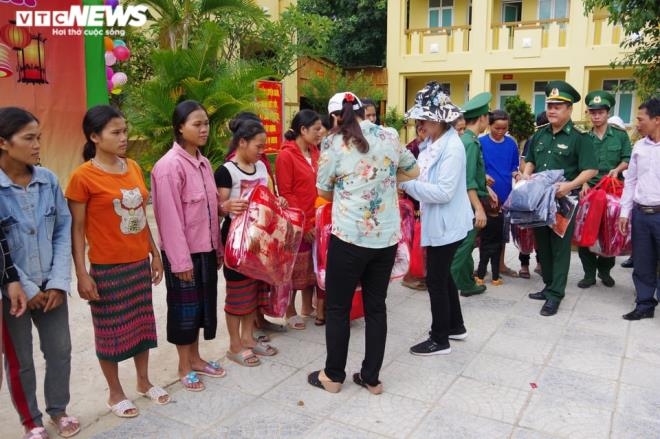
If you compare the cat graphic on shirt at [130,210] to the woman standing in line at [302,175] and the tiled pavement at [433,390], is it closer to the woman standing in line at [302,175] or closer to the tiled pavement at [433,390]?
the tiled pavement at [433,390]

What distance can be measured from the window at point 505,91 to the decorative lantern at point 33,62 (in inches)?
650

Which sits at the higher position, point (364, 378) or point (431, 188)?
point (431, 188)

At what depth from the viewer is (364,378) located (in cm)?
314

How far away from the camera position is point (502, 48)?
59.7 ft

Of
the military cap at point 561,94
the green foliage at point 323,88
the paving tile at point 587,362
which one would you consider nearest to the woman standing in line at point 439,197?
the paving tile at point 587,362

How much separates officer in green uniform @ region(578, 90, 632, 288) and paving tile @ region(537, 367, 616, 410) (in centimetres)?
210

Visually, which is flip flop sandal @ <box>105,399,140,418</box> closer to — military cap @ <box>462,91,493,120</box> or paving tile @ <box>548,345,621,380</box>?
paving tile @ <box>548,345,621,380</box>

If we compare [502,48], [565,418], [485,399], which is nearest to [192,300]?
[485,399]

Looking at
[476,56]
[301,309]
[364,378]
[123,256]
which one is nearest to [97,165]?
[123,256]

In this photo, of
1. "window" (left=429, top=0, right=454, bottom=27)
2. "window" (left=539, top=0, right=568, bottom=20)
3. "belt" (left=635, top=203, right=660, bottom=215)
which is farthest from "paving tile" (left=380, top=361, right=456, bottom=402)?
"window" (left=429, top=0, right=454, bottom=27)

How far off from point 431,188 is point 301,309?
1.78 metres

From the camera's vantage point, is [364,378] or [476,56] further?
[476,56]

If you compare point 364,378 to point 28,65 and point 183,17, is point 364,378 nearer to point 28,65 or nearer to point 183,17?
point 28,65

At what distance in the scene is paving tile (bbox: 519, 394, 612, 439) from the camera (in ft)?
8.97
